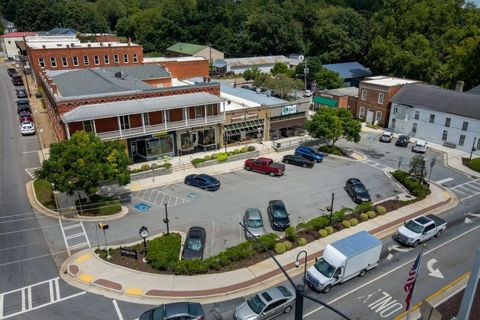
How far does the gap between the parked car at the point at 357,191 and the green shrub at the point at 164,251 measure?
55.6ft

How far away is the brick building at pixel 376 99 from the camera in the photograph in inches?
2215

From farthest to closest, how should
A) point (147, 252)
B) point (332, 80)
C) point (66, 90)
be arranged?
point (332, 80)
point (66, 90)
point (147, 252)

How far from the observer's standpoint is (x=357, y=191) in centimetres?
3334

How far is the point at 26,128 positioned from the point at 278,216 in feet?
124

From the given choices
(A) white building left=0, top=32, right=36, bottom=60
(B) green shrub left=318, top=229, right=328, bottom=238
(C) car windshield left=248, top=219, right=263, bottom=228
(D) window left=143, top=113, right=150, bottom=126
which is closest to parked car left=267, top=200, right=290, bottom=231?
(C) car windshield left=248, top=219, right=263, bottom=228

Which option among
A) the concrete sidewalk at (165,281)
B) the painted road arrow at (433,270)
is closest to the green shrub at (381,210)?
the painted road arrow at (433,270)

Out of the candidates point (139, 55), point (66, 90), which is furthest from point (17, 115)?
point (139, 55)

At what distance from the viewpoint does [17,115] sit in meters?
55.9

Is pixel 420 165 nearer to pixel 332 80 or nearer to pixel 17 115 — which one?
pixel 332 80

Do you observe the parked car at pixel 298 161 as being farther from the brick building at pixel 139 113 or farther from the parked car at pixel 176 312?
the parked car at pixel 176 312

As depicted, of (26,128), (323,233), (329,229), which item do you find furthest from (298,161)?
(26,128)

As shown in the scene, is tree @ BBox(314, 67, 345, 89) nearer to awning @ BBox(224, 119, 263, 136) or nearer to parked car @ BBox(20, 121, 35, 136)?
awning @ BBox(224, 119, 263, 136)

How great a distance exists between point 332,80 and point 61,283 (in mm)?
62797

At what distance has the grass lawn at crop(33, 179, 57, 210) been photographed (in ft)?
102
